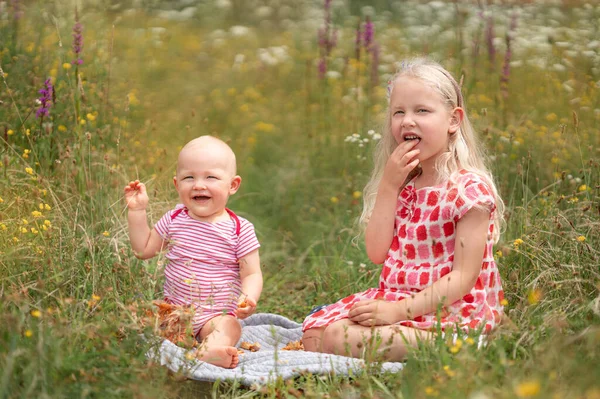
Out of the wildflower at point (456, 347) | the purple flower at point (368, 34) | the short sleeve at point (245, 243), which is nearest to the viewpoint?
the wildflower at point (456, 347)

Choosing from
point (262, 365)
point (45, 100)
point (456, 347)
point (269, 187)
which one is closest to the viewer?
point (456, 347)

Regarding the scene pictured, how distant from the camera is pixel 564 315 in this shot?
2748 millimetres

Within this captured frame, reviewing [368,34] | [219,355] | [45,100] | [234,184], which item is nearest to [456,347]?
[219,355]

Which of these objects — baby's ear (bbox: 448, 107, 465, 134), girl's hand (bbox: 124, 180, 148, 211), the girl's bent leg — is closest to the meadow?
girl's hand (bbox: 124, 180, 148, 211)

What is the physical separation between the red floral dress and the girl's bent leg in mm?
27

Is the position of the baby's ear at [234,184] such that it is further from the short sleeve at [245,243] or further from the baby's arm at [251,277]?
the baby's arm at [251,277]

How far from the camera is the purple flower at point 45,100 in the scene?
3689 mm

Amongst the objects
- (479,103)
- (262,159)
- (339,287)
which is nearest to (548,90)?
(479,103)

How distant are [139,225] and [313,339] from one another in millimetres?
840

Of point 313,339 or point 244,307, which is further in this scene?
point 313,339

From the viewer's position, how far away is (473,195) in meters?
2.94

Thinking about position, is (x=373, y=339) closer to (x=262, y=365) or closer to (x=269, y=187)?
(x=262, y=365)

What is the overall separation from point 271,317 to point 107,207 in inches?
35.7

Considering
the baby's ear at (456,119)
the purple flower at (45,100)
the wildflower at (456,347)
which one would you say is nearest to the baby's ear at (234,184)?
the baby's ear at (456,119)
